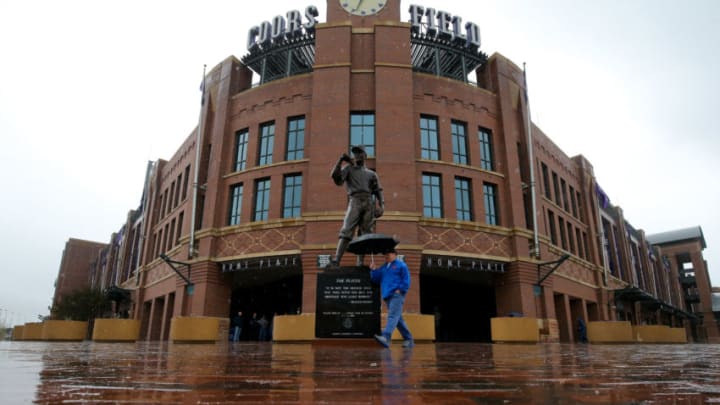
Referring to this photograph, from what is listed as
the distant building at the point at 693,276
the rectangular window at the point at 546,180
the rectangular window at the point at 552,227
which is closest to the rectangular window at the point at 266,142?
the rectangular window at the point at 546,180

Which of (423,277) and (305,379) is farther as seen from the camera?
(423,277)

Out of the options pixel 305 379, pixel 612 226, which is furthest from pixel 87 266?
pixel 305 379

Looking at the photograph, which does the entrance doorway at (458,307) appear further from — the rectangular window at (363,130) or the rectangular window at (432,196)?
the rectangular window at (363,130)

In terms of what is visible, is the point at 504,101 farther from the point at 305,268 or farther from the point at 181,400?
the point at 181,400

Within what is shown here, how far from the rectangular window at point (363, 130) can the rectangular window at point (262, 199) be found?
15.2ft

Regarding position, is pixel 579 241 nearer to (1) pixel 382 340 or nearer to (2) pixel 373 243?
(2) pixel 373 243

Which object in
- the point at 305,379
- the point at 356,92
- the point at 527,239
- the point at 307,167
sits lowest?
the point at 305,379

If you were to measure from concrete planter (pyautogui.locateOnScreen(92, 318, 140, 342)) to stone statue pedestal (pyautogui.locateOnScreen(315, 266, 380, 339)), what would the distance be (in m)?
10.7

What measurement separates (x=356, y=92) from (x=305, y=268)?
28.0ft

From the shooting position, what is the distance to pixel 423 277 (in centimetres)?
2558

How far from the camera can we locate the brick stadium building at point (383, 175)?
1995 centimetres

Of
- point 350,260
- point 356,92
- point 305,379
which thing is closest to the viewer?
point 305,379

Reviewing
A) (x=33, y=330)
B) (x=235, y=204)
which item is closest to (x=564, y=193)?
(x=235, y=204)

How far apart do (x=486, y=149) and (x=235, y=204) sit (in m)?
12.8
